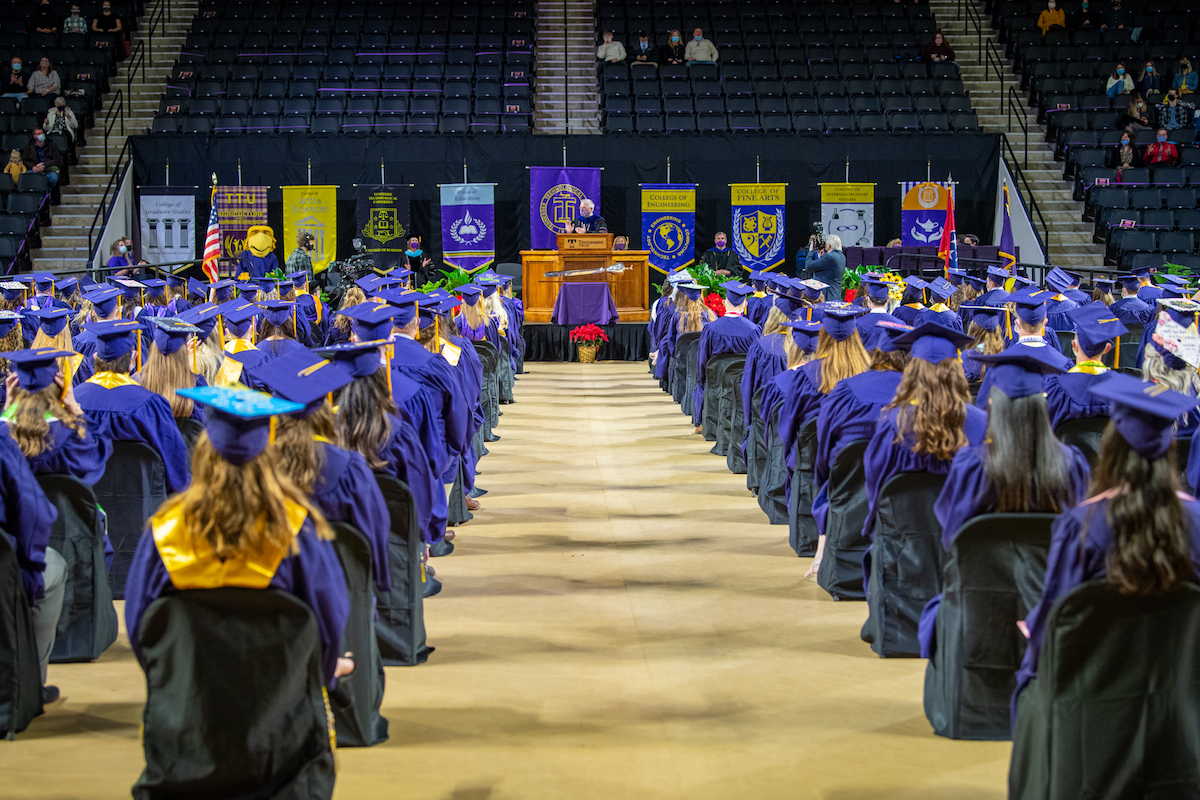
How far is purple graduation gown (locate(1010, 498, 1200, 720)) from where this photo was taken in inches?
97.4

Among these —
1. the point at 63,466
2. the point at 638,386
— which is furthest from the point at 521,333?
the point at 63,466

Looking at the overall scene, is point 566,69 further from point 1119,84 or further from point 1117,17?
point 1117,17

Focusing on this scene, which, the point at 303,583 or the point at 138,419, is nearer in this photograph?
the point at 303,583

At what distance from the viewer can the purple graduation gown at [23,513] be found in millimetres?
3432

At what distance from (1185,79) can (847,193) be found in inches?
253

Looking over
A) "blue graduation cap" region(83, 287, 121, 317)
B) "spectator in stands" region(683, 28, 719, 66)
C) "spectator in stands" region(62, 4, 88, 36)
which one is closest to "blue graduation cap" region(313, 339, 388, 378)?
"blue graduation cap" region(83, 287, 121, 317)

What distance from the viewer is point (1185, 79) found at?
19.1 metres

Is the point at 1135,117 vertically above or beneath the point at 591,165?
above

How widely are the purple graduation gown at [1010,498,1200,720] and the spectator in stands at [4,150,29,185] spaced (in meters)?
18.1

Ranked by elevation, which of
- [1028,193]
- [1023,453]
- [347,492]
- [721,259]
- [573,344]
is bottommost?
[573,344]

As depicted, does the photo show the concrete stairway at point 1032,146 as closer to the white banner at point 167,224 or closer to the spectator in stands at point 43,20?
the white banner at point 167,224

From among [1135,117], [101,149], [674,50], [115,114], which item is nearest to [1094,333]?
[1135,117]

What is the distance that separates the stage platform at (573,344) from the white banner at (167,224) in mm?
6118

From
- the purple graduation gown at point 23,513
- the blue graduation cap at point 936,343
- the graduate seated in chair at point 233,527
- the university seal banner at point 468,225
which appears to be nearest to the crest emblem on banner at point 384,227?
the university seal banner at point 468,225
